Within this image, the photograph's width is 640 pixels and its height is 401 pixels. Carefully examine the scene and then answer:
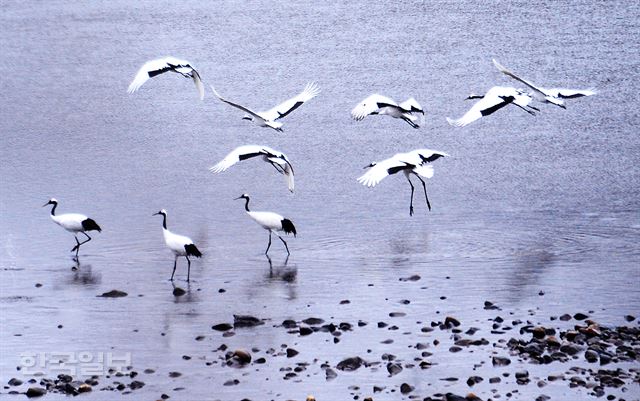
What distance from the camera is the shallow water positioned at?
626 inches

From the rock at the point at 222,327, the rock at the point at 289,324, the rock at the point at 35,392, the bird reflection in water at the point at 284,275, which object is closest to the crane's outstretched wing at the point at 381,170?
the bird reflection in water at the point at 284,275

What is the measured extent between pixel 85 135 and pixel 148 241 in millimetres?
8566

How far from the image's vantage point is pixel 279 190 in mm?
23422

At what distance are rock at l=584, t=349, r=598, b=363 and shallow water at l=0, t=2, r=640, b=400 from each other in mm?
838

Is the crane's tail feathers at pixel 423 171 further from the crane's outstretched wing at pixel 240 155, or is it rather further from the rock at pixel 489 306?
the rock at pixel 489 306

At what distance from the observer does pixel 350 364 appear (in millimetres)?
13680

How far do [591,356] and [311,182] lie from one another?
1087cm

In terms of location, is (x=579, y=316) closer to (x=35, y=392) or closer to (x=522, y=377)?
(x=522, y=377)

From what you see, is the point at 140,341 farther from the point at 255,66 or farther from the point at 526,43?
the point at 526,43

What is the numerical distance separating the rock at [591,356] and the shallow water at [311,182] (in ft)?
2.75

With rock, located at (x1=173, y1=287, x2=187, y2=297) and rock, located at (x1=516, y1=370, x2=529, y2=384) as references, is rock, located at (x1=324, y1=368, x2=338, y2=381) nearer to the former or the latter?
rock, located at (x1=516, y1=370, x2=529, y2=384)

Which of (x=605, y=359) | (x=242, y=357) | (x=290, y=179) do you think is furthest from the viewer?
(x=290, y=179)

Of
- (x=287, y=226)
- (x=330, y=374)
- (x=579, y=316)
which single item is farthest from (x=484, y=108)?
(x=330, y=374)

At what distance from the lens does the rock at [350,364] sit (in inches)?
537
